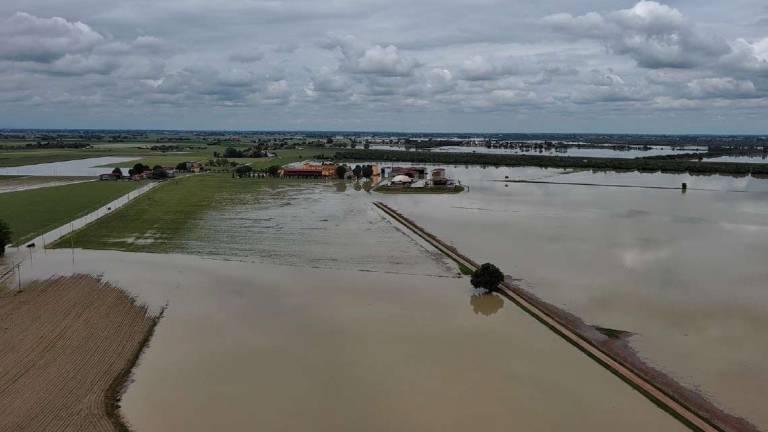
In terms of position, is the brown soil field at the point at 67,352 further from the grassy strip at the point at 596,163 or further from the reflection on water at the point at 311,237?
the grassy strip at the point at 596,163

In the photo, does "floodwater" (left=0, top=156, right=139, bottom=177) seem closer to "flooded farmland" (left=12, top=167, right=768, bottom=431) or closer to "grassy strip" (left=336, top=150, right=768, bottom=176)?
"grassy strip" (left=336, top=150, right=768, bottom=176)

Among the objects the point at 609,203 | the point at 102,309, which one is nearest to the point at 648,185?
the point at 609,203

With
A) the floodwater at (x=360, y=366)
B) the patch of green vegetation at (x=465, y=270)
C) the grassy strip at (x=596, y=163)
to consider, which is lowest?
the floodwater at (x=360, y=366)

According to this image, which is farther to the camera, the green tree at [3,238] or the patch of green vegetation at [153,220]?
the patch of green vegetation at [153,220]

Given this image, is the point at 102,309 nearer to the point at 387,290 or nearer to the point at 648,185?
the point at 387,290

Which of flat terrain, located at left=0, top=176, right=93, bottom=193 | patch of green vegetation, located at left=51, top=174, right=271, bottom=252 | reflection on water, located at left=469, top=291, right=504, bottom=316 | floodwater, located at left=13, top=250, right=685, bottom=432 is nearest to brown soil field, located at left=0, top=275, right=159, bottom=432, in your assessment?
floodwater, located at left=13, top=250, right=685, bottom=432

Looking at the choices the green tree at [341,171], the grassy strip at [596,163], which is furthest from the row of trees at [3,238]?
the grassy strip at [596,163]
